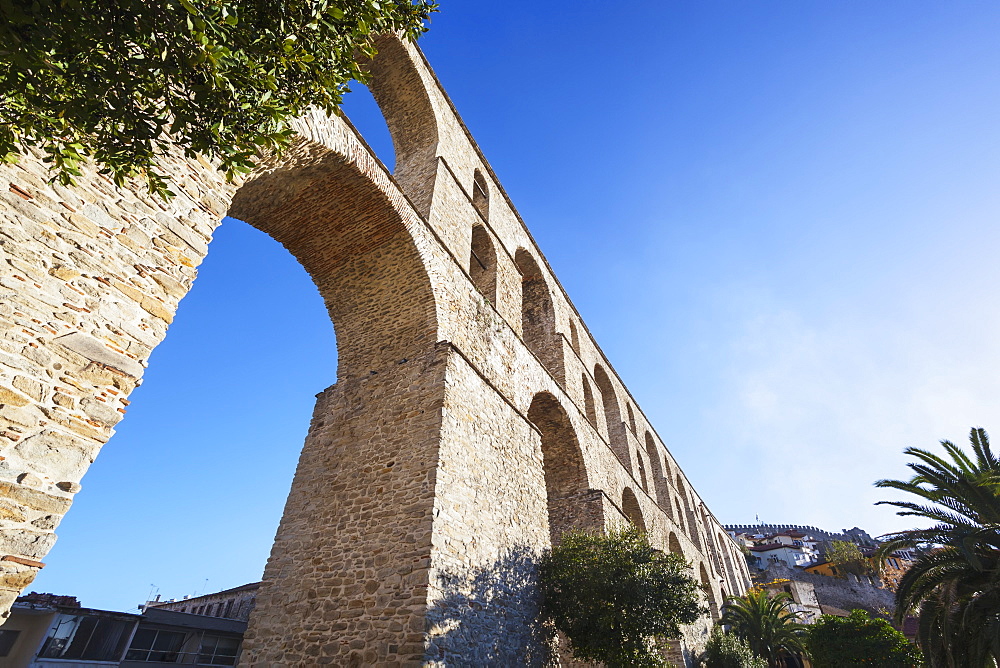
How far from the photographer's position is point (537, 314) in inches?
648

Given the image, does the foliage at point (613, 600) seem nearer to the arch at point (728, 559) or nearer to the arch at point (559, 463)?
the arch at point (559, 463)

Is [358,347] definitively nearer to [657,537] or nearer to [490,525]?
[490,525]

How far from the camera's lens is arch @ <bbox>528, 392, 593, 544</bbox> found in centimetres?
1249

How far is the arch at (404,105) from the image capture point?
459 inches

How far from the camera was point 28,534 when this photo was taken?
117 inches

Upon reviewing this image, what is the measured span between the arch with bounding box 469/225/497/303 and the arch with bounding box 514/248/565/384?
246cm

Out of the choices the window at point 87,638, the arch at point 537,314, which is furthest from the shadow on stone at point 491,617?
the window at point 87,638

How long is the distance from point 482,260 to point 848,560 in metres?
45.2

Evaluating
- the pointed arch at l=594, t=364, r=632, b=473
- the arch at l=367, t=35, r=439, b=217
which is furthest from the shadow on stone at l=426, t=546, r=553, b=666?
the pointed arch at l=594, t=364, r=632, b=473

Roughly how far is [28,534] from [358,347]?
6018 millimetres

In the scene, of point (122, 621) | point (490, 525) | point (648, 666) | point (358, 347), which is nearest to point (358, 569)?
point (490, 525)

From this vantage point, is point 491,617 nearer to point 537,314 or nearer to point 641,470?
point 537,314

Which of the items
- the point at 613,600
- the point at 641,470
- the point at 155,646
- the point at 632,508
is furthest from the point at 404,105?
the point at 155,646

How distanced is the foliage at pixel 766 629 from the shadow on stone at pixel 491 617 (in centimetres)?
1598
